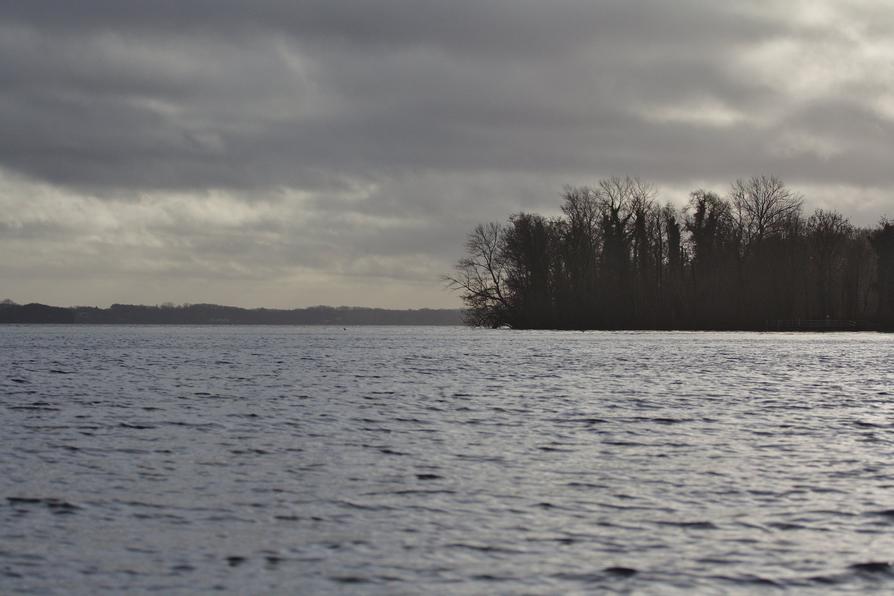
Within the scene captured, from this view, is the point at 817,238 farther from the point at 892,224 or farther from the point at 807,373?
the point at 807,373

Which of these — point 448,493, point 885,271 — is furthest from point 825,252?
point 448,493

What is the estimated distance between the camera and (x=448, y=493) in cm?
1728

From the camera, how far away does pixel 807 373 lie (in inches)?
1987

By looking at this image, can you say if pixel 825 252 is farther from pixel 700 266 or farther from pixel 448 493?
pixel 448 493

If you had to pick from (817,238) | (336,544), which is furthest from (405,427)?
(817,238)

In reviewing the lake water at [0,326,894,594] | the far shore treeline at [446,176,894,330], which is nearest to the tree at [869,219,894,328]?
the far shore treeline at [446,176,894,330]

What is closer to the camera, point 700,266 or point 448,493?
point 448,493

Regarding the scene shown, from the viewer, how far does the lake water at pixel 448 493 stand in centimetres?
1216

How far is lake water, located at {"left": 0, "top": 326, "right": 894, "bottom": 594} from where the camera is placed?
1216 cm

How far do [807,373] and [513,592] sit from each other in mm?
42734

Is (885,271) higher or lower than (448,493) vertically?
higher

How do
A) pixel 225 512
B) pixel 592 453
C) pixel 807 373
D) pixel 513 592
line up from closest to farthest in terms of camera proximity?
pixel 513 592, pixel 225 512, pixel 592 453, pixel 807 373

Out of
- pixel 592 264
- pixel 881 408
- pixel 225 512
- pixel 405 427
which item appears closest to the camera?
pixel 225 512

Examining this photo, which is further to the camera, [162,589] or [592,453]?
[592,453]
